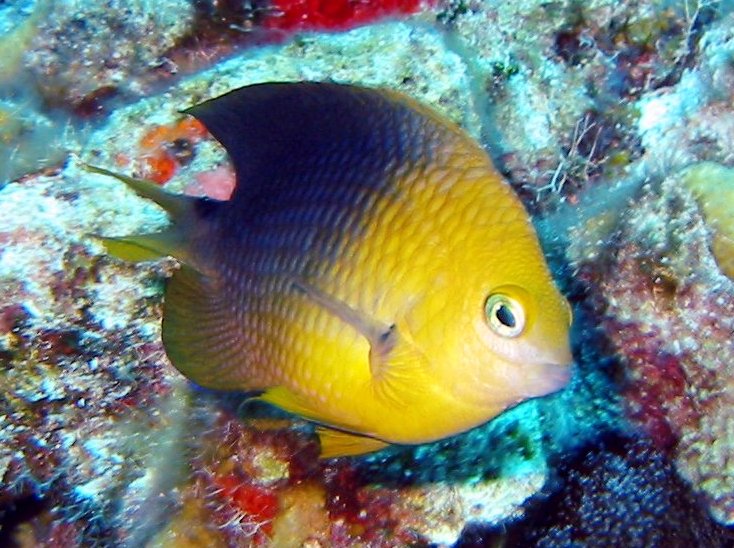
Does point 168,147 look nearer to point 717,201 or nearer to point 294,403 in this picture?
point 294,403

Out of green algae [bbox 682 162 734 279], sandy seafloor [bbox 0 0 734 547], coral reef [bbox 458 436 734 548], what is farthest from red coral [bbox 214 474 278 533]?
green algae [bbox 682 162 734 279]

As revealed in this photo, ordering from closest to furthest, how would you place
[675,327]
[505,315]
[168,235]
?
[505,315], [168,235], [675,327]

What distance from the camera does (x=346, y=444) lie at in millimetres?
1887

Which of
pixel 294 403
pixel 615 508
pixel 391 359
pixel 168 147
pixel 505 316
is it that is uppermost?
pixel 505 316

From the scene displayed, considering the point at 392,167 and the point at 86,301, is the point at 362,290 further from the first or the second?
the point at 86,301

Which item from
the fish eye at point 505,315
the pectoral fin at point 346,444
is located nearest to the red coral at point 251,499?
the pectoral fin at point 346,444

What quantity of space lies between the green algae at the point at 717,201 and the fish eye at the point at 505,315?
144cm

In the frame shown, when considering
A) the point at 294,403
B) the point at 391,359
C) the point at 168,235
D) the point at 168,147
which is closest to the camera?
the point at 391,359

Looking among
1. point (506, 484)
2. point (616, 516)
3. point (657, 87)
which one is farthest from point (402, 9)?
point (616, 516)

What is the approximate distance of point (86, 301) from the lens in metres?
2.72

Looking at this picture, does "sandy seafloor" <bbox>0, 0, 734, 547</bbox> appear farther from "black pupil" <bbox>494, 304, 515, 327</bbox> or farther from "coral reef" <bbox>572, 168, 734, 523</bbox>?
"black pupil" <bbox>494, 304, 515, 327</bbox>

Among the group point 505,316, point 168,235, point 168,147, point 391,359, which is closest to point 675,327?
point 505,316

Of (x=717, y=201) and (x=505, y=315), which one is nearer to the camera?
(x=505, y=315)

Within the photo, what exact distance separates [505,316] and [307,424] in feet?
4.51
